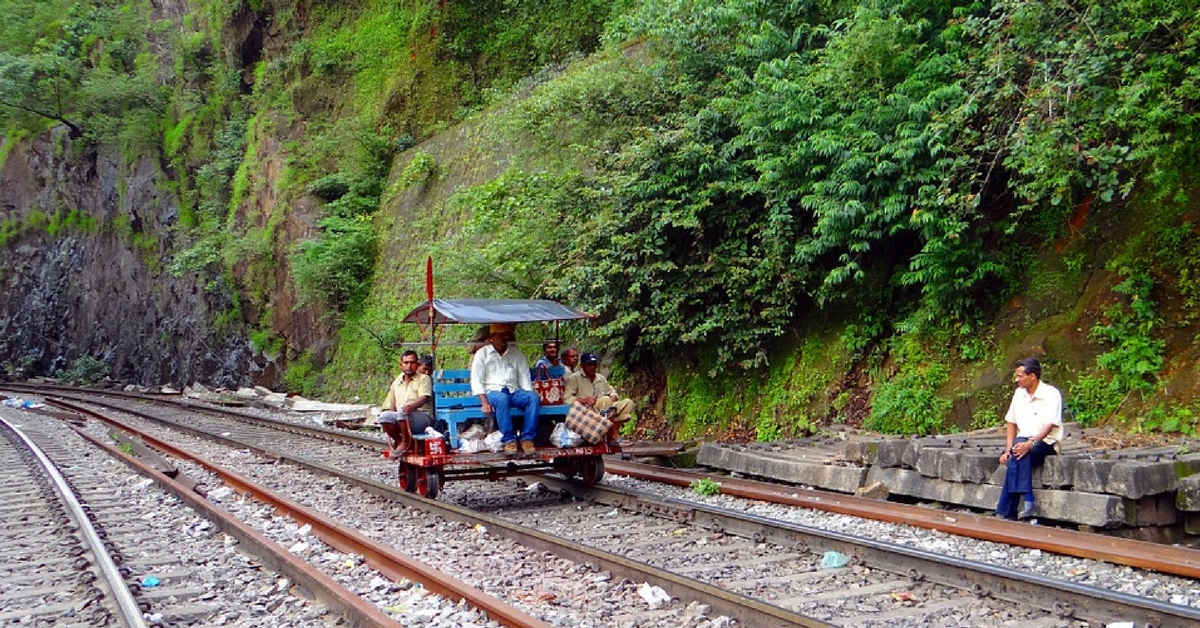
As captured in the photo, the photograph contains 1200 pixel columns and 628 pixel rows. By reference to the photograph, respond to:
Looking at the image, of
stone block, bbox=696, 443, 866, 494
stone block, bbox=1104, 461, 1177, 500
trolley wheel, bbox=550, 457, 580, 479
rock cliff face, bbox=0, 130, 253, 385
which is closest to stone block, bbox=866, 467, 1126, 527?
stone block, bbox=1104, 461, 1177, 500

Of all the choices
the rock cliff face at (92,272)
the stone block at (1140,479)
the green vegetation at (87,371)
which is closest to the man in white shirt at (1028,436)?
the stone block at (1140,479)

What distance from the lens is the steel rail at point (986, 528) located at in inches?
230

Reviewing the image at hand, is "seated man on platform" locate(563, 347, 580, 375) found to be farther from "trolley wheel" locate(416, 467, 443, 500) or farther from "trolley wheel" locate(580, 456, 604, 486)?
"trolley wheel" locate(416, 467, 443, 500)

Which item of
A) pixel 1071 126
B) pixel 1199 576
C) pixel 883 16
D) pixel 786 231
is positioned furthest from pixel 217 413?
pixel 1199 576

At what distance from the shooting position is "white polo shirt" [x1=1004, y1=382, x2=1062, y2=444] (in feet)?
24.2

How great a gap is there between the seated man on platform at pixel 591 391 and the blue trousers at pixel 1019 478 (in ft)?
12.8

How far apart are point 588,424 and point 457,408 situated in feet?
4.55

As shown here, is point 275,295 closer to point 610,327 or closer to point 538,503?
point 610,327

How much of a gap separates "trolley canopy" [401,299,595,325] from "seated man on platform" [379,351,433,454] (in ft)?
1.72

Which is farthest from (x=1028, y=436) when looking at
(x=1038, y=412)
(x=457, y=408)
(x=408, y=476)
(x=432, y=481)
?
(x=408, y=476)

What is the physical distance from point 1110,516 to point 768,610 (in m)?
3.36

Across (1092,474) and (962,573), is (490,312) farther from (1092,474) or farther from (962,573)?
(1092,474)

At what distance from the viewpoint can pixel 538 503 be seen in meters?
9.97

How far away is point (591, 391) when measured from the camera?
34.3ft
